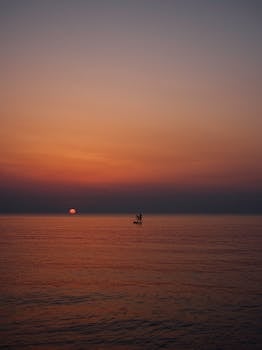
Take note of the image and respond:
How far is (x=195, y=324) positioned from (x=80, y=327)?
6652 mm

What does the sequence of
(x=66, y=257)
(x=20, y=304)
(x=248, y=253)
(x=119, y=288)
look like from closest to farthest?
1. (x=20, y=304)
2. (x=119, y=288)
3. (x=66, y=257)
4. (x=248, y=253)

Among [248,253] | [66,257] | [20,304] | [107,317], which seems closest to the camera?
[107,317]

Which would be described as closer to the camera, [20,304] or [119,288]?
[20,304]

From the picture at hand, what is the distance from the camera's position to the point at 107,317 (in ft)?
81.9

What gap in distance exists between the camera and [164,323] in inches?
935

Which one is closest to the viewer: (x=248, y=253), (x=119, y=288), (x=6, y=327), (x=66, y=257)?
(x=6, y=327)

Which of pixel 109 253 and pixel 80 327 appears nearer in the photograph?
pixel 80 327

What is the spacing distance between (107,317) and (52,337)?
4.73 metres

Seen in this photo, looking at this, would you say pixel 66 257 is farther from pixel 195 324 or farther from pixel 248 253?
pixel 195 324

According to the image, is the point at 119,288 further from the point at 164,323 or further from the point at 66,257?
the point at 66,257

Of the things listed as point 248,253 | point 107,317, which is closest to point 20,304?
point 107,317

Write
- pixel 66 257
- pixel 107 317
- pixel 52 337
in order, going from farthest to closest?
pixel 66 257 → pixel 107 317 → pixel 52 337

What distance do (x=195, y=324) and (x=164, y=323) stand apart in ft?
5.91

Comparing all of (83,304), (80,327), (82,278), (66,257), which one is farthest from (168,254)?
(80,327)
